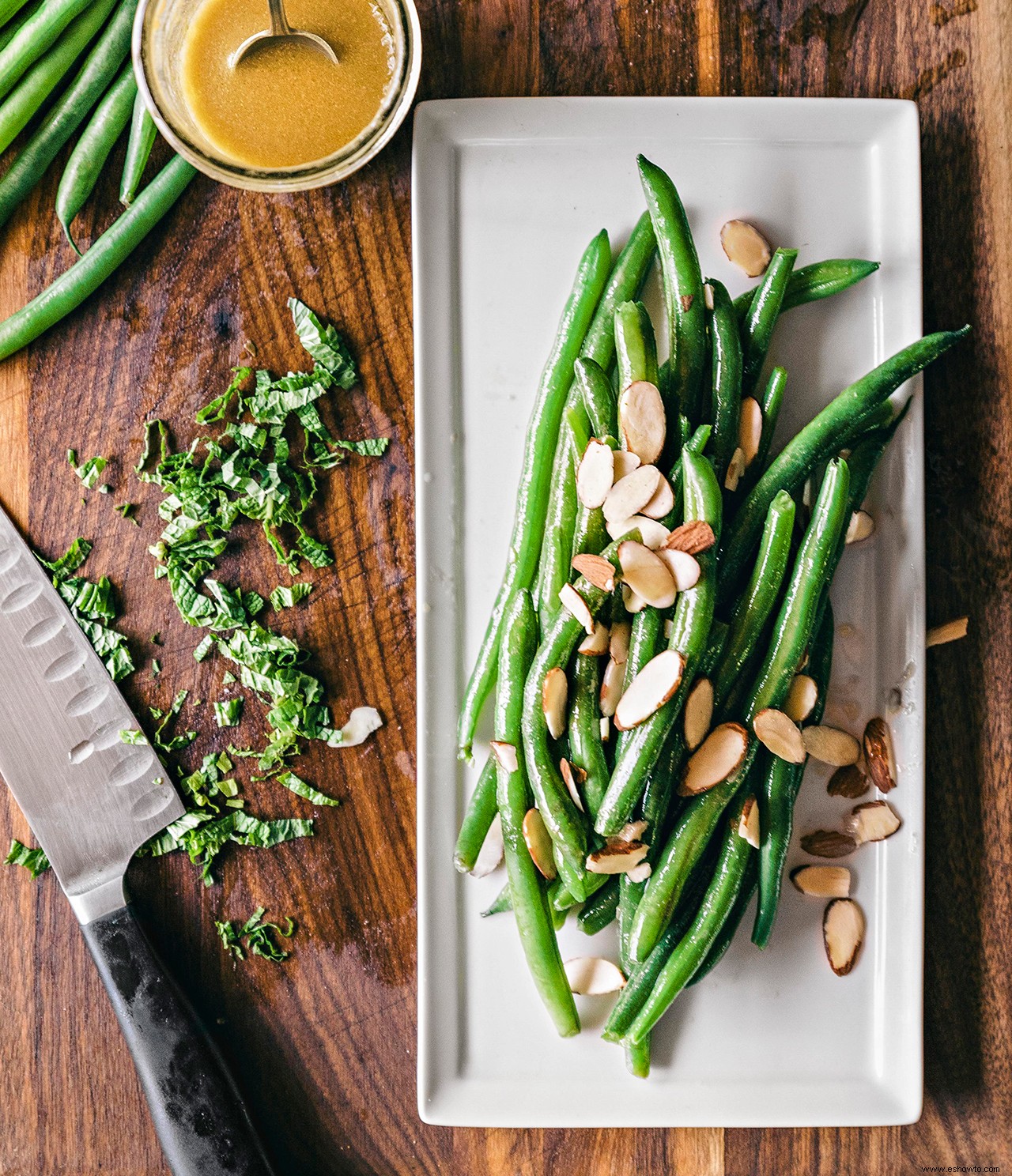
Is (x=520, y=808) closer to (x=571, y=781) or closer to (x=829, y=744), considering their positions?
(x=571, y=781)

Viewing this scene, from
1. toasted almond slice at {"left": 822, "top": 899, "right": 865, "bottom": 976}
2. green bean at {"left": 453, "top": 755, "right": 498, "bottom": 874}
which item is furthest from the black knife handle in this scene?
toasted almond slice at {"left": 822, "top": 899, "right": 865, "bottom": 976}

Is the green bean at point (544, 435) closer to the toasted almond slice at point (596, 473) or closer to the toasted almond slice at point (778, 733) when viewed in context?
the toasted almond slice at point (596, 473)

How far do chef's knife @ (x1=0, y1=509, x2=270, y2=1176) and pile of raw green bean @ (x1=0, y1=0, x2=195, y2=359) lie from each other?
35 centimetres

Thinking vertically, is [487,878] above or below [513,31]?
below

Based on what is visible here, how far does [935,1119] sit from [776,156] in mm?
1307

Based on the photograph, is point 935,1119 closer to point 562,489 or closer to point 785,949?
point 785,949

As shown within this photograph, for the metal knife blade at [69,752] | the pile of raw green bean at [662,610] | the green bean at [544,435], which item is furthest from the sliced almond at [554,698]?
the metal knife blade at [69,752]

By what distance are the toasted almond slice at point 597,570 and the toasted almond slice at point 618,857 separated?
30 centimetres

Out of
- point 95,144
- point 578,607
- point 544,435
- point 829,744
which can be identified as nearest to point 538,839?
point 578,607

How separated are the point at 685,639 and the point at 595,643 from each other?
0.11 meters

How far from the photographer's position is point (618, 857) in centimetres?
105

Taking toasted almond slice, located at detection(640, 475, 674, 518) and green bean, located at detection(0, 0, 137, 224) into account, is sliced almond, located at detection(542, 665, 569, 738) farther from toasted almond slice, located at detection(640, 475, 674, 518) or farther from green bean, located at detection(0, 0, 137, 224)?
green bean, located at detection(0, 0, 137, 224)

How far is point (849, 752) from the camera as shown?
1.17 metres

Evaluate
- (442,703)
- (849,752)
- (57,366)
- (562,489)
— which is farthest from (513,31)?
(849,752)
